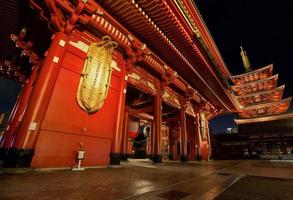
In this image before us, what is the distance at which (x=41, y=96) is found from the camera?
3.84 metres

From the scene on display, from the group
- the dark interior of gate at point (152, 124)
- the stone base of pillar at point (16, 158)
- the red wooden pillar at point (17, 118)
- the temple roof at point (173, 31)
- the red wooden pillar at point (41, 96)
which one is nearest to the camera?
the stone base of pillar at point (16, 158)

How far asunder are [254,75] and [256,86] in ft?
7.16

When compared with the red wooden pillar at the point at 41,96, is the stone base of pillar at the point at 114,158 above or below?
below

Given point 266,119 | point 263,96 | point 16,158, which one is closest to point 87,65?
point 16,158

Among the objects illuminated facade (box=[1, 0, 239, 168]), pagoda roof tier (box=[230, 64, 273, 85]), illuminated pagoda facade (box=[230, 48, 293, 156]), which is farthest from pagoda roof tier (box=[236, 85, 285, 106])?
illuminated facade (box=[1, 0, 239, 168])

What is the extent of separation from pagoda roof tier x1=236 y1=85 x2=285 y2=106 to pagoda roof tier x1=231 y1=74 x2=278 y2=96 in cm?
125

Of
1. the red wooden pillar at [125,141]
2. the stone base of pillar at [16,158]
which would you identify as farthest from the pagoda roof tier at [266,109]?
the stone base of pillar at [16,158]

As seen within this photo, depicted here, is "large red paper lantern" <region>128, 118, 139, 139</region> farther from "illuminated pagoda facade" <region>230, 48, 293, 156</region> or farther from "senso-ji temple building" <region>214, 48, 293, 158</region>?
"senso-ji temple building" <region>214, 48, 293, 158</region>

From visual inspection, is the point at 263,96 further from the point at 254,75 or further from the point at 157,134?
the point at 157,134

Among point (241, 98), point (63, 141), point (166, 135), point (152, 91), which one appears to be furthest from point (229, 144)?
point (63, 141)

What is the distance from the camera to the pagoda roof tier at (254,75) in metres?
26.6

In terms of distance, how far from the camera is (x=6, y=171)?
3.14 m

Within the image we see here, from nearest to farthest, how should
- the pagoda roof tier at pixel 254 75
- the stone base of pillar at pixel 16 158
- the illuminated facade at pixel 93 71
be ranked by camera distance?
the stone base of pillar at pixel 16 158 < the illuminated facade at pixel 93 71 < the pagoda roof tier at pixel 254 75

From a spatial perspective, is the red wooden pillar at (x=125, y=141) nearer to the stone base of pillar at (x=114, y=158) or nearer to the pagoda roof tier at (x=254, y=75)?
the stone base of pillar at (x=114, y=158)
